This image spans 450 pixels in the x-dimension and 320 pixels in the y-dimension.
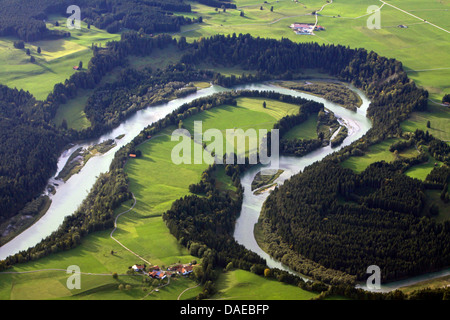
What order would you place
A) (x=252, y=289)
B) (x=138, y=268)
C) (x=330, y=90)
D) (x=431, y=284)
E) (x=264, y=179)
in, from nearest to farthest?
(x=252, y=289), (x=431, y=284), (x=138, y=268), (x=264, y=179), (x=330, y=90)

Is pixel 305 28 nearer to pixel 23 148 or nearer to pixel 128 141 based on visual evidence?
pixel 128 141

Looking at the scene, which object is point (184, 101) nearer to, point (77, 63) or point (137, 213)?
point (77, 63)

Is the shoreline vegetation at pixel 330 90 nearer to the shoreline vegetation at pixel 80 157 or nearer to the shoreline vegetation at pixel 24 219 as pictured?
the shoreline vegetation at pixel 80 157

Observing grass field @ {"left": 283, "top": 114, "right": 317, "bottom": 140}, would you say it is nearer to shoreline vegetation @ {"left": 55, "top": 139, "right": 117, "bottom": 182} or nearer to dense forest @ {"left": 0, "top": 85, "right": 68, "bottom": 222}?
shoreline vegetation @ {"left": 55, "top": 139, "right": 117, "bottom": 182}

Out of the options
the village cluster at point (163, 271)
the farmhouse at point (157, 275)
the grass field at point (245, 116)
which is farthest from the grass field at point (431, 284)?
the grass field at point (245, 116)

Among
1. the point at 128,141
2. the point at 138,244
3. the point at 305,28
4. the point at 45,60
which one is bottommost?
the point at 138,244

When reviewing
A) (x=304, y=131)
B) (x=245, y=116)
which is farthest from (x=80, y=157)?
(x=304, y=131)

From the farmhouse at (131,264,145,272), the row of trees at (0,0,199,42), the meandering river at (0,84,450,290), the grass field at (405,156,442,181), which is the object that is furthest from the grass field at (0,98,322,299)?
the row of trees at (0,0,199,42)
